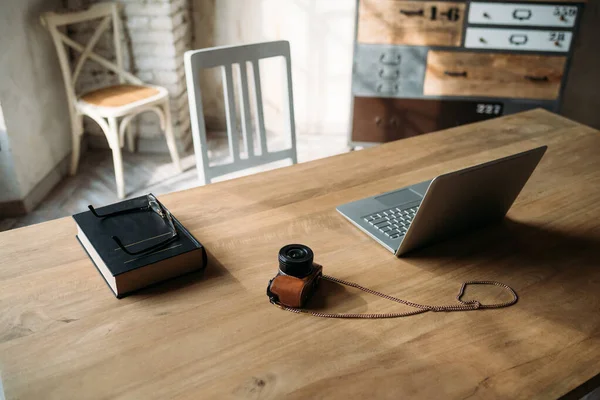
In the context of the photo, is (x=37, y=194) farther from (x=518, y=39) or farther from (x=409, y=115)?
(x=518, y=39)

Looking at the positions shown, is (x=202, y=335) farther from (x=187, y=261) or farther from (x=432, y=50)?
(x=432, y=50)

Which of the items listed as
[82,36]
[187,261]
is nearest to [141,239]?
[187,261]

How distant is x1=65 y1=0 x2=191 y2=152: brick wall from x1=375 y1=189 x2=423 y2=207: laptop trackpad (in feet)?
7.16

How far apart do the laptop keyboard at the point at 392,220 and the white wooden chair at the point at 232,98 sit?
587 mm

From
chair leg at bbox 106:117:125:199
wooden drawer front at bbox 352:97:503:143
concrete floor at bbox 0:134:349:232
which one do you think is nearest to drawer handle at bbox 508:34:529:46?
wooden drawer front at bbox 352:97:503:143

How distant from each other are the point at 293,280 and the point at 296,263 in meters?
0.03

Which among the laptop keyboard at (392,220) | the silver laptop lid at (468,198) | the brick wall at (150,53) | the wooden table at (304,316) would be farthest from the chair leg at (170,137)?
the silver laptop lid at (468,198)

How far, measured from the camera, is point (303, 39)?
3.46 meters

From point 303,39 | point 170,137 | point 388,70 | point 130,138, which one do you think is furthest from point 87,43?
point 388,70

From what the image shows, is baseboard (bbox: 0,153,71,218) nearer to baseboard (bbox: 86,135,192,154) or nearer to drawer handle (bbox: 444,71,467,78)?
baseboard (bbox: 86,135,192,154)

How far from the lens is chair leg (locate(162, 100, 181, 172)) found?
302 cm

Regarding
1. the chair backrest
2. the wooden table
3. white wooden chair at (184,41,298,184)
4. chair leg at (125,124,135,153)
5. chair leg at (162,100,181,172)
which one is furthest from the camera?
chair leg at (125,124,135,153)

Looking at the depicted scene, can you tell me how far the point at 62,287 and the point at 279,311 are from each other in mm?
392

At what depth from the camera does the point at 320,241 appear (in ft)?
3.82
